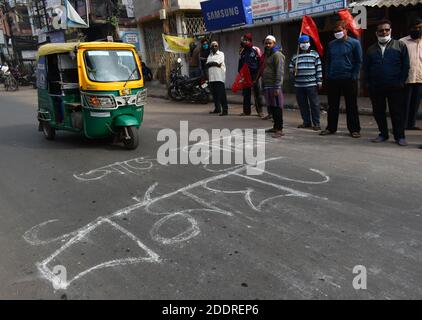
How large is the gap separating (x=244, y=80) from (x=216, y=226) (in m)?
6.97

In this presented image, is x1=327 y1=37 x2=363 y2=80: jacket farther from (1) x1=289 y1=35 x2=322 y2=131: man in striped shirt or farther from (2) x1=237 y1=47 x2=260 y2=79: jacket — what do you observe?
(2) x1=237 y1=47 x2=260 y2=79: jacket

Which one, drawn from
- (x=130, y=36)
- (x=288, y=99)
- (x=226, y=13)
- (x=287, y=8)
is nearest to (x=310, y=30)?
(x=288, y=99)

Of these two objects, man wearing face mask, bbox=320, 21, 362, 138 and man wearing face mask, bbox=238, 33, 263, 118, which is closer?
man wearing face mask, bbox=320, 21, 362, 138

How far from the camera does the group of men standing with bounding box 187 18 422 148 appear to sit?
6.65 metres

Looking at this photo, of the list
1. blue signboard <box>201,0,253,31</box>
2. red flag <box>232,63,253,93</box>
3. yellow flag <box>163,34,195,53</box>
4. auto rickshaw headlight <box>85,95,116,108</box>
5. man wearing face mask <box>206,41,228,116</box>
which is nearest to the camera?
auto rickshaw headlight <box>85,95,116,108</box>

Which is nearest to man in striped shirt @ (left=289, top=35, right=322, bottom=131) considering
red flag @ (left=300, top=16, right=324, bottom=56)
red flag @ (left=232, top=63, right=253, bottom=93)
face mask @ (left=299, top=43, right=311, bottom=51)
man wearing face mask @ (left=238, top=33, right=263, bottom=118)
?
face mask @ (left=299, top=43, right=311, bottom=51)

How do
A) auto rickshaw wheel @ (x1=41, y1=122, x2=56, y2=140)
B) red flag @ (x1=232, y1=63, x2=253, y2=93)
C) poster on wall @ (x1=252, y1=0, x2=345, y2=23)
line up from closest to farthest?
1. auto rickshaw wheel @ (x1=41, y1=122, x2=56, y2=140)
2. red flag @ (x1=232, y1=63, x2=253, y2=93)
3. poster on wall @ (x1=252, y1=0, x2=345, y2=23)

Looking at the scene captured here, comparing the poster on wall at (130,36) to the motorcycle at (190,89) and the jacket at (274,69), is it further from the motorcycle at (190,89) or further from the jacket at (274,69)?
the jacket at (274,69)

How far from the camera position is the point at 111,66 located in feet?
23.9

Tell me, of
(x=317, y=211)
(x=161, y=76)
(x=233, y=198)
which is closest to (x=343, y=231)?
(x=317, y=211)

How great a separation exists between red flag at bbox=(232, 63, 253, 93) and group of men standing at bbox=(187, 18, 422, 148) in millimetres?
2113

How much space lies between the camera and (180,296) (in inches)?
115

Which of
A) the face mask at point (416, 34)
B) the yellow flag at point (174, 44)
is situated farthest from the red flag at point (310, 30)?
the yellow flag at point (174, 44)

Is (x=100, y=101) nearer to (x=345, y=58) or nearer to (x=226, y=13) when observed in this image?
(x=345, y=58)
